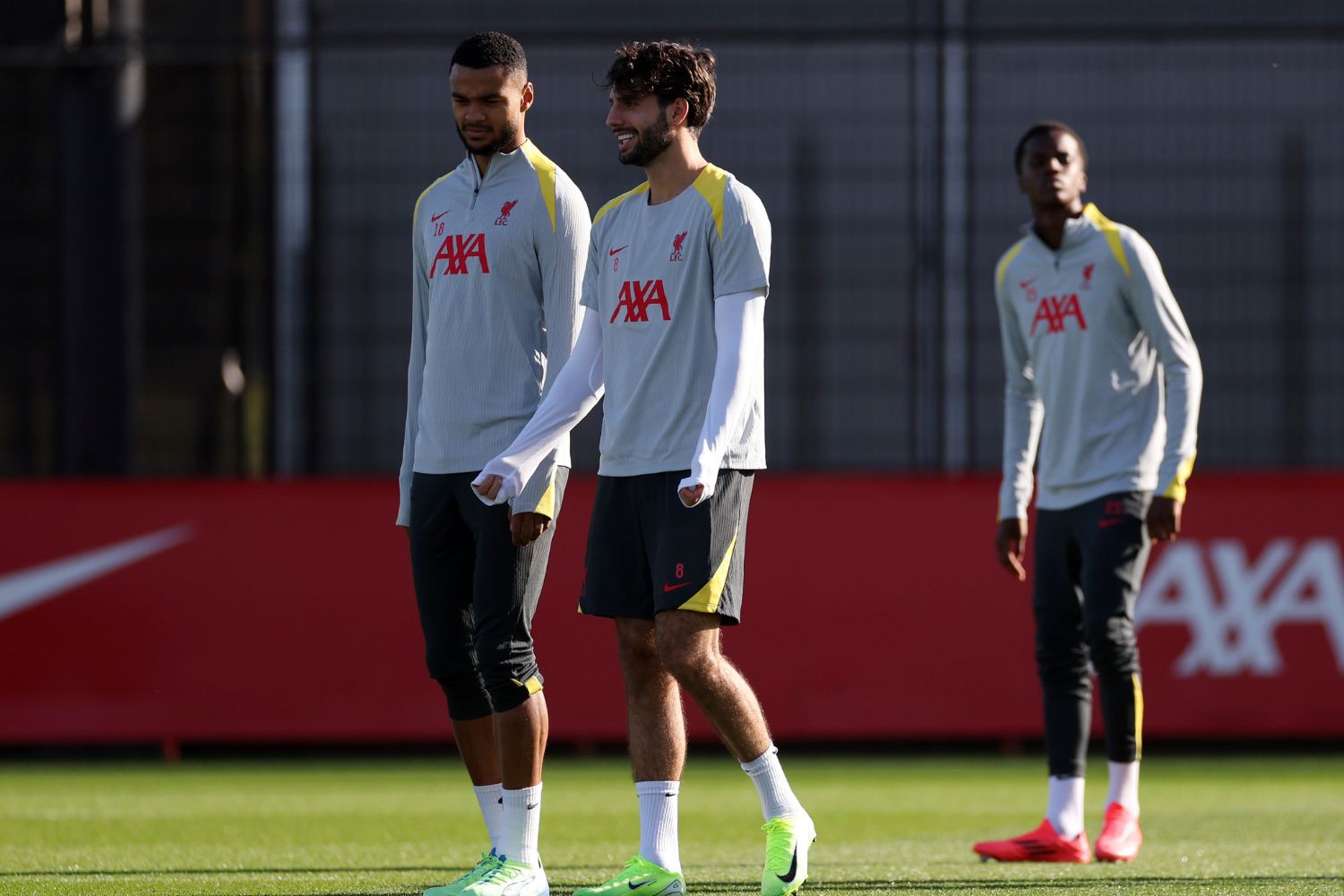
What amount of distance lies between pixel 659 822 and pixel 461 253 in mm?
1526

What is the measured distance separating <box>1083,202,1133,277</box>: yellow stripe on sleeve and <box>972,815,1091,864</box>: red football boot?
171 cm

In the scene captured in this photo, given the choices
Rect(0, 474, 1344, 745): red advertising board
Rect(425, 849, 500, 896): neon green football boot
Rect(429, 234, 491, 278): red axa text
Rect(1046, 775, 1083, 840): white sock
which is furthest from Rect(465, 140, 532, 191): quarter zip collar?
Rect(0, 474, 1344, 745): red advertising board

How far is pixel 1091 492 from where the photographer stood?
226 inches

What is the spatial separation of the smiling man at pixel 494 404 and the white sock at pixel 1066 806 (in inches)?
66.6

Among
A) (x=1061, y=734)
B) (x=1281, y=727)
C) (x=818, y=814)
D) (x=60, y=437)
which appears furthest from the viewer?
(x=60, y=437)

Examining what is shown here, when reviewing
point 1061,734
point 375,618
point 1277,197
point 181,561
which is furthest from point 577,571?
point 1277,197

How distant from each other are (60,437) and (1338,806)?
697 cm

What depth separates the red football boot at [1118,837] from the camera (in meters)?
5.57

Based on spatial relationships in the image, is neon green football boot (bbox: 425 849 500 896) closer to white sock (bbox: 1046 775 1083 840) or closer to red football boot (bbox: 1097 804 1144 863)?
white sock (bbox: 1046 775 1083 840)

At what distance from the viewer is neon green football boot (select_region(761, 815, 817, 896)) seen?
178 inches

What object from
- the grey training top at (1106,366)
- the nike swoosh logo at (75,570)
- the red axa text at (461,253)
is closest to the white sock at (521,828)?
the red axa text at (461,253)

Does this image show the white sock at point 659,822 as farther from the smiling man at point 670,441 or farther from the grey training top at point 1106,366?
the grey training top at point 1106,366

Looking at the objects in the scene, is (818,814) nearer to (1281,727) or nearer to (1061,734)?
(1061,734)

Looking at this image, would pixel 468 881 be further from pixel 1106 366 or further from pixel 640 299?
pixel 1106 366
